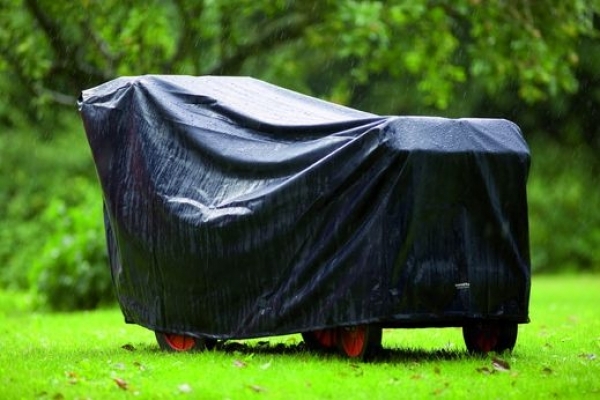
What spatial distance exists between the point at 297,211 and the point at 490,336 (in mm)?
1913

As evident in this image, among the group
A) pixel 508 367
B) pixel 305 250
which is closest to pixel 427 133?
pixel 305 250

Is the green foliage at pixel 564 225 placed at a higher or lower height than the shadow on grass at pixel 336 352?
lower

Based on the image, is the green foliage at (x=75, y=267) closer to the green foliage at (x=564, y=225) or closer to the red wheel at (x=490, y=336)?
the red wheel at (x=490, y=336)

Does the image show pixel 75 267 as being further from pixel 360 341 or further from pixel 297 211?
pixel 360 341

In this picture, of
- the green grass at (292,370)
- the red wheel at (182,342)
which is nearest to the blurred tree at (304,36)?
the green grass at (292,370)

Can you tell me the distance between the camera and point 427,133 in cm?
809

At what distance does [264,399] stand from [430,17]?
11374 millimetres

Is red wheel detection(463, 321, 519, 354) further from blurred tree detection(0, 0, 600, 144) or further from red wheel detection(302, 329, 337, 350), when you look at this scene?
blurred tree detection(0, 0, 600, 144)

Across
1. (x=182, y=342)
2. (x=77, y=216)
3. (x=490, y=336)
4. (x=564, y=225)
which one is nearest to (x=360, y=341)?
(x=490, y=336)

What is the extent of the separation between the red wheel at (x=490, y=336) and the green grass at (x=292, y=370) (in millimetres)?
147

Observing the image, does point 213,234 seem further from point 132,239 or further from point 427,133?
point 427,133

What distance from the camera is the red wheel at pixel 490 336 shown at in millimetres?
8875

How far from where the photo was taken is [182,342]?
9375mm

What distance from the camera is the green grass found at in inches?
277
